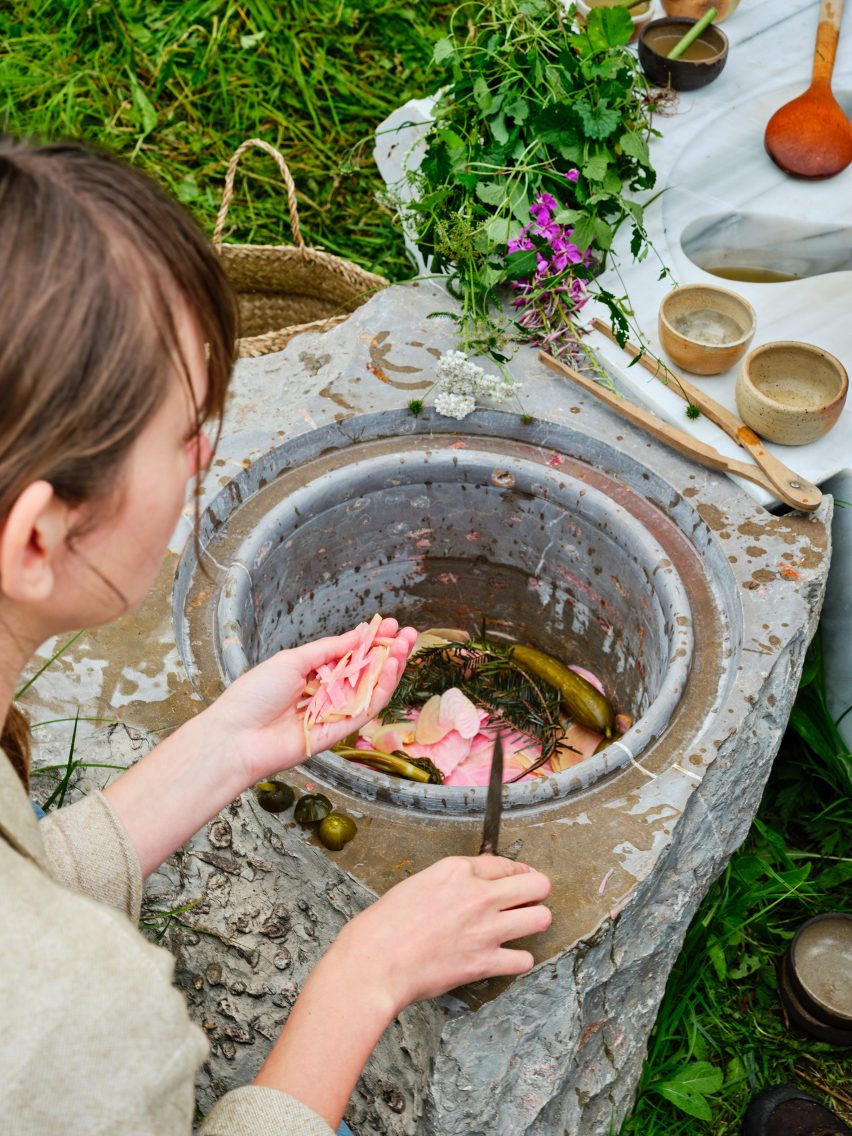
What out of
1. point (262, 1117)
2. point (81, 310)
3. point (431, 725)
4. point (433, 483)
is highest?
point (81, 310)

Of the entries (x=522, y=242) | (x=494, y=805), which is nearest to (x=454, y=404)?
(x=522, y=242)

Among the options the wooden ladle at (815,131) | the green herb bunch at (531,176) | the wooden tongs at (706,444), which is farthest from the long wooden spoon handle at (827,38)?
the wooden tongs at (706,444)

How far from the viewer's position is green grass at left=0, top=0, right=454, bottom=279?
175 inches

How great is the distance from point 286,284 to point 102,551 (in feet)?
9.08

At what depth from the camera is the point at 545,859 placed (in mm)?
1964

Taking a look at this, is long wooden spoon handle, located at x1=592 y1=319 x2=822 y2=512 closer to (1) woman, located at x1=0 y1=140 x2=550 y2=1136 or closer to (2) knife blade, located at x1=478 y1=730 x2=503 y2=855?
(2) knife blade, located at x1=478 y1=730 x2=503 y2=855

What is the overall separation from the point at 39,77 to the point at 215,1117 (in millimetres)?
4401

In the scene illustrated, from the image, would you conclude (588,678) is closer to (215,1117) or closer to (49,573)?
(215,1117)

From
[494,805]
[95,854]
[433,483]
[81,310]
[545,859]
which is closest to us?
[81,310]

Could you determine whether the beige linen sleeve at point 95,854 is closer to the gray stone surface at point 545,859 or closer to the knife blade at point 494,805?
the gray stone surface at point 545,859

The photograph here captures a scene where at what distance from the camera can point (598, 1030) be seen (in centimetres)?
214

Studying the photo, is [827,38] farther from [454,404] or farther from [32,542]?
[32,542]

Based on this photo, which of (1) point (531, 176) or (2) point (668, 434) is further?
(1) point (531, 176)

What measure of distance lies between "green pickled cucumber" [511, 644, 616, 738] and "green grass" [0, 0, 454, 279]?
2.19 meters
